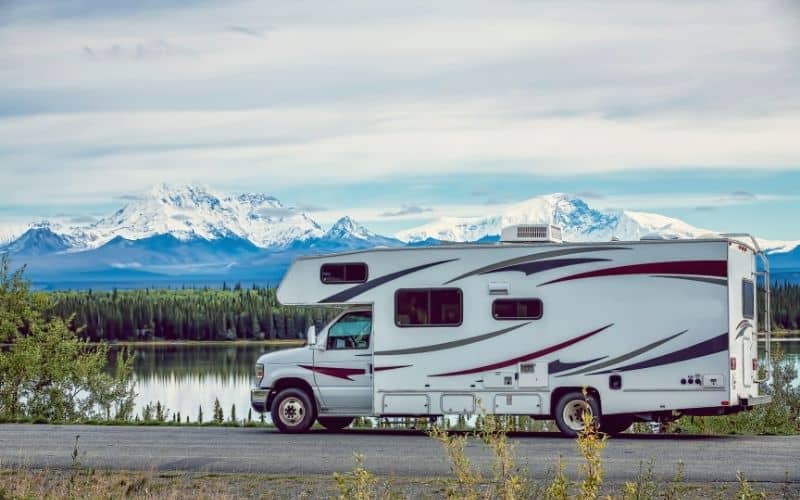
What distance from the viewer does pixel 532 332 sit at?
19.4m

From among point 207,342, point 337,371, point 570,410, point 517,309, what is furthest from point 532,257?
point 207,342

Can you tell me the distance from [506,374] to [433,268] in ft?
6.55

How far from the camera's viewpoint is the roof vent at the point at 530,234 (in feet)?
65.3

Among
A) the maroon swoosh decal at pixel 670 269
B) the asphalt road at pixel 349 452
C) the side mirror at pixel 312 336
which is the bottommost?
the asphalt road at pixel 349 452

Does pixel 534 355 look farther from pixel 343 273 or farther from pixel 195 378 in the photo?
pixel 195 378

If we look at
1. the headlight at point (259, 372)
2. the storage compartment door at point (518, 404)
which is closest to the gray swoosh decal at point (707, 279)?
the storage compartment door at point (518, 404)

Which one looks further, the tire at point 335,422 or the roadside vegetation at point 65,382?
the roadside vegetation at point 65,382

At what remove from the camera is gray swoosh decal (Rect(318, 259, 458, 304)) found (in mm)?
19797

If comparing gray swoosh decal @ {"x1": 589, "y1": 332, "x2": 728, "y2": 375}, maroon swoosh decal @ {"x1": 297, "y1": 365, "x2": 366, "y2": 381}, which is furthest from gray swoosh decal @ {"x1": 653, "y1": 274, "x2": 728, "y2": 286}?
maroon swoosh decal @ {"x1": 297, "y1": 365, "x2": 366, "y2": 381}

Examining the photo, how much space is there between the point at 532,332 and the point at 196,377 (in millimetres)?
53846

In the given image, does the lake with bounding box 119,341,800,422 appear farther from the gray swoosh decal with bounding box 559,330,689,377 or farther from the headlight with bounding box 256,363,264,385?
the headlight with bounding box 256,363,264,385

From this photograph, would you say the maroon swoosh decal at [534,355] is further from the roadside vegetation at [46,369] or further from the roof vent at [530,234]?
the roadside vegetation at [46,369]

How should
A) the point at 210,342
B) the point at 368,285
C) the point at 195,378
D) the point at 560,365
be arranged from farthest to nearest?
1. the point at 210,342
2. the point at 195,378
3. the point at 368,285
4. the point at 560,365

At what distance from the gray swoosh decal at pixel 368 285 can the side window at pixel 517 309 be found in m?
1.03
